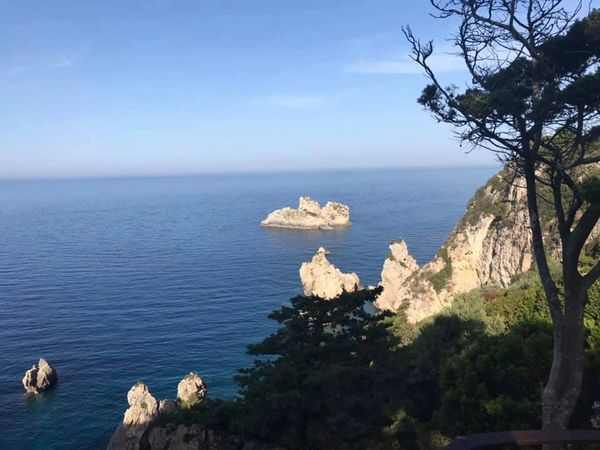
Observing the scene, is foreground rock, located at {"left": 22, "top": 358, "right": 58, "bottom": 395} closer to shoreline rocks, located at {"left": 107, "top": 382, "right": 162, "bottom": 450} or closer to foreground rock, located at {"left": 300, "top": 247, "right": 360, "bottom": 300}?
shoreline rocks, located at {"left": 107, "top": 382, "right": 162, "bottom": 450}

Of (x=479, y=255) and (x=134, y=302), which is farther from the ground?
(x=479, y=255)

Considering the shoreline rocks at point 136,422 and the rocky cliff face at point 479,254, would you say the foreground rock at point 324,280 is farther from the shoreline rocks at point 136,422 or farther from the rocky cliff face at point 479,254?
the shoreline rocks at point 136,422

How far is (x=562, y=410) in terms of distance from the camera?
36.2 feet

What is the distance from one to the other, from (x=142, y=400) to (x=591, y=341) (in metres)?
33.0

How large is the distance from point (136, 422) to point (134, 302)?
35.5 meters

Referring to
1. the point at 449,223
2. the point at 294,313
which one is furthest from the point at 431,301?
the point at 449,223

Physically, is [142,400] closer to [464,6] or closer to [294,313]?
[294,313]

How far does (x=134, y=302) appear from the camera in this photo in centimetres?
6875

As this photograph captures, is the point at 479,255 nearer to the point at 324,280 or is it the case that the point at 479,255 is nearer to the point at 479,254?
the point at 479,254

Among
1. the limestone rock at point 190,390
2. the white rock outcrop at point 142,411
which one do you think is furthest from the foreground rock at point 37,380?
→ the limestone rock at point 190,390

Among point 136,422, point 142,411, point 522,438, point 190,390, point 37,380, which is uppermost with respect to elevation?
point 522,438

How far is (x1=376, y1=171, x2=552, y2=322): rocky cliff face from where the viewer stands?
174 ft

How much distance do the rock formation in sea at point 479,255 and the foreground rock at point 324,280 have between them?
11793 mm

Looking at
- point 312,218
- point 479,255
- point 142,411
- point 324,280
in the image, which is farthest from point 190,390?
point 312,218
